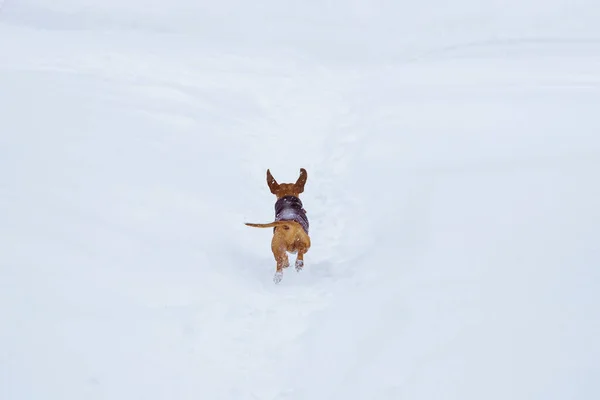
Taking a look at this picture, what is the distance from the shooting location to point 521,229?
5367 millimetres

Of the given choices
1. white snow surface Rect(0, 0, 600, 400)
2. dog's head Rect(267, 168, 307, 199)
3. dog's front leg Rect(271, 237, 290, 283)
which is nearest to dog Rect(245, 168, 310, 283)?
dog's front leg Rect(271, 237, 290, 283)

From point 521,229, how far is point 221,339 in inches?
111

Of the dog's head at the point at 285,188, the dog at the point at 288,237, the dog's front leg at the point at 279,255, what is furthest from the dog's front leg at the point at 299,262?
the dog's head at the point at 285,188

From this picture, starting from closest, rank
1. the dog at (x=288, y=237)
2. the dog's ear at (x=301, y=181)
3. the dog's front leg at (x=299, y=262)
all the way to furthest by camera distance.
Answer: the dog at (x=288, y=237), the dog's front leg at (x=299, y=262), the dog's ear at (x=301, y=181)

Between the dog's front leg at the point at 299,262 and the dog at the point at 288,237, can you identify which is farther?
the dog's front leg at the point at 299,262

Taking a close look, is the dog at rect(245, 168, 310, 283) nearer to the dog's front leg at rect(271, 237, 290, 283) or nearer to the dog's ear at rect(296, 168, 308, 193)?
the dog's front leg at rect(271, 237, 290, 283)

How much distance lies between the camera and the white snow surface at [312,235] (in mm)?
4039

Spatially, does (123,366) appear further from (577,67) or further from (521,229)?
(577,67)

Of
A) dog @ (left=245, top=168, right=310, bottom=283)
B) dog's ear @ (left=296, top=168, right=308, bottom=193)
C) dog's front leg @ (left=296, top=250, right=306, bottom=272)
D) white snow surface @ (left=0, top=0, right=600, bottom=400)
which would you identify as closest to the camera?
white snow surface @ (left=0, top=0, right=600, bottom=400)

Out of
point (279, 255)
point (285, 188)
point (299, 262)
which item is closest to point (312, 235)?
point (285, 188)

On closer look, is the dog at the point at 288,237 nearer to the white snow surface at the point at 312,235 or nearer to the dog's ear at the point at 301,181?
the white snow surface at the point at 312,235

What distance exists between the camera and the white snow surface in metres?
4.04

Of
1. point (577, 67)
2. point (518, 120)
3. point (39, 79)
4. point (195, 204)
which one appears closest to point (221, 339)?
point (195, 204)

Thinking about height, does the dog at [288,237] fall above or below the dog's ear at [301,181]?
below
